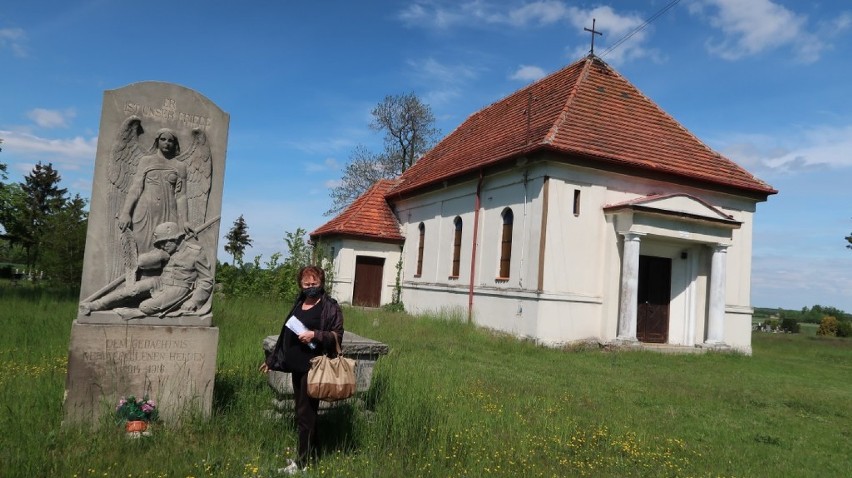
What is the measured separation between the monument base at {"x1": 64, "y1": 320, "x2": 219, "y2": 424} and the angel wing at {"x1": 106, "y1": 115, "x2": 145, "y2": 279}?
0.62 m

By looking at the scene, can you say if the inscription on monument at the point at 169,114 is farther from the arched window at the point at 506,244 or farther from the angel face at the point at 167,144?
the arched window at the point at 506,244

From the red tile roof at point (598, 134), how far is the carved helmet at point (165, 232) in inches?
437

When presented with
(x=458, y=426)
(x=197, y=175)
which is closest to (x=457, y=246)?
(x=458, y=426)

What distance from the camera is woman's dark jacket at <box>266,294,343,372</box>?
452 centimetres

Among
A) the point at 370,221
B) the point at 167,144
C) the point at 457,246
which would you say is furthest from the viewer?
the point at 370,221

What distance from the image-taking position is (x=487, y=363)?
11461mm

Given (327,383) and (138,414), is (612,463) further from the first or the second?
(138,414)

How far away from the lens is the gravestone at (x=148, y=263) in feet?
17.7

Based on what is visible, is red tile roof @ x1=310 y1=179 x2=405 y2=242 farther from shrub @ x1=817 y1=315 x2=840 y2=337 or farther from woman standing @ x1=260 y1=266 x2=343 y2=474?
shrub @ x1=817 y1=315 x2=840 y2=337

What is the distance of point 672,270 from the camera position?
17562 mm

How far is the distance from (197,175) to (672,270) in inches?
601

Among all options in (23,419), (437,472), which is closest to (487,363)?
(437,472)

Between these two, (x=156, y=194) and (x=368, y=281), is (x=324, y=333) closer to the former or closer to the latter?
(x=156, y=194)

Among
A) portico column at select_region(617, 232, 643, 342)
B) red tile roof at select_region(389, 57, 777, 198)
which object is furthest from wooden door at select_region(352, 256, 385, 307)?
portico column at select_region(617, 232, 643, 342)
